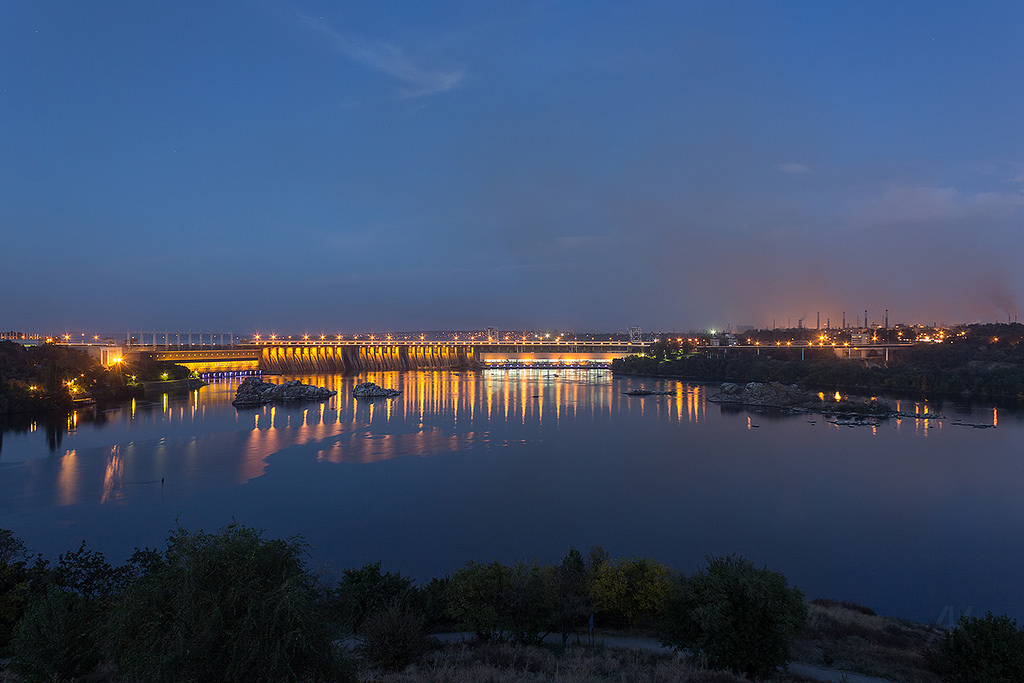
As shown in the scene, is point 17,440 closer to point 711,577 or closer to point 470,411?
point 470,411

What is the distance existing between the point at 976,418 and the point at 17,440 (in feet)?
72.8

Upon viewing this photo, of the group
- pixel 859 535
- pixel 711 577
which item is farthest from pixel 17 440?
pixel 859 535

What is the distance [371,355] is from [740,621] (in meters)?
36.8

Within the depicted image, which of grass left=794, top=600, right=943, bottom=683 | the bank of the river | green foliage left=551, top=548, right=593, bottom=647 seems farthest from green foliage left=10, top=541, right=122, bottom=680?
the bank of the river

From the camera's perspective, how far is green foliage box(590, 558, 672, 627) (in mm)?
3943

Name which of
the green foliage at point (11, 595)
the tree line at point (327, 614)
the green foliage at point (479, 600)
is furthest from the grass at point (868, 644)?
the green foliage at point (11, 595)

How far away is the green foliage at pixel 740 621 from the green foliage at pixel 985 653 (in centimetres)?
71

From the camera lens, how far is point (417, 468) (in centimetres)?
939

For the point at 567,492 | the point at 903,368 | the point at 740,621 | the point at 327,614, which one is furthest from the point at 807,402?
the point at 327,614

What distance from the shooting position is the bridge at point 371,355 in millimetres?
31203

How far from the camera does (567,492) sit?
8109mm

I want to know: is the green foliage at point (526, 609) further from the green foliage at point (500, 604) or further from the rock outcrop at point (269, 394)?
the rock outcrop at point (269, 394)

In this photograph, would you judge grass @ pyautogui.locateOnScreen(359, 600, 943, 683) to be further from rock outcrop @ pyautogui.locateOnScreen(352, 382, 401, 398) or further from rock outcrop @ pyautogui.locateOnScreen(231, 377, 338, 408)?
rock outcrop @ pyautogui.locateOnScreen(352, 382, 401, 398)

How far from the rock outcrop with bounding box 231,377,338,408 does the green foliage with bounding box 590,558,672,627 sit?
A: 52.1 feet
